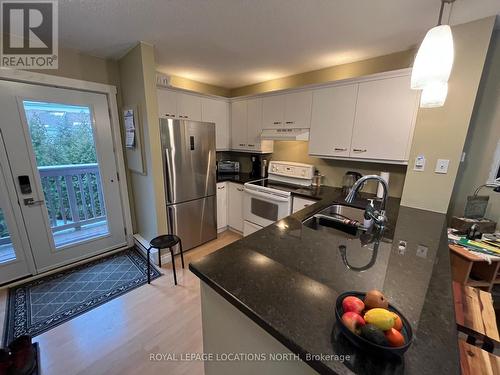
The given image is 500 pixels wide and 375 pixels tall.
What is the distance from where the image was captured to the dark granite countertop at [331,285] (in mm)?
553

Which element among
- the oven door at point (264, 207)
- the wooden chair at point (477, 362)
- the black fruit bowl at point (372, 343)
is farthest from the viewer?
the oven door at point (264, 207)

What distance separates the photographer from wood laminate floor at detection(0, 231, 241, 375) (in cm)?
142

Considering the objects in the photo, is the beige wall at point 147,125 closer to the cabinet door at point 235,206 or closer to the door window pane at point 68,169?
the door window pane at point 68,169

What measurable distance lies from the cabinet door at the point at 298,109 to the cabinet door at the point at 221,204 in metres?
1.29

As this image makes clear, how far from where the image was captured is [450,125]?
1668 mm

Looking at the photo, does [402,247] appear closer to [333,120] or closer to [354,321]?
[354,321]

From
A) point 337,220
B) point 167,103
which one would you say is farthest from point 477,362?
point 167,103

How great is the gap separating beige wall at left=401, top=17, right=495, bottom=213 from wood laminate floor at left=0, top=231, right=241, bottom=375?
87.6 inches

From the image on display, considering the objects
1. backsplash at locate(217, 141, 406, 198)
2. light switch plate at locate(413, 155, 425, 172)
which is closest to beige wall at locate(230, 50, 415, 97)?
backsplash at locate(217, 141, 406, 198)

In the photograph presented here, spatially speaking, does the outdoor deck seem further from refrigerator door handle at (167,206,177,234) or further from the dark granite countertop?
the dark granite countertop

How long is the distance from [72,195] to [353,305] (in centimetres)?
307

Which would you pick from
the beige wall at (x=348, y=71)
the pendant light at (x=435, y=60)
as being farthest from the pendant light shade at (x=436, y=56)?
the beige wall at (x=348, y=71)

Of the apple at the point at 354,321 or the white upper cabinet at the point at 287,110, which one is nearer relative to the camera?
the apple at the point at 354,321

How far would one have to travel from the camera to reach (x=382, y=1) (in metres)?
1.39
